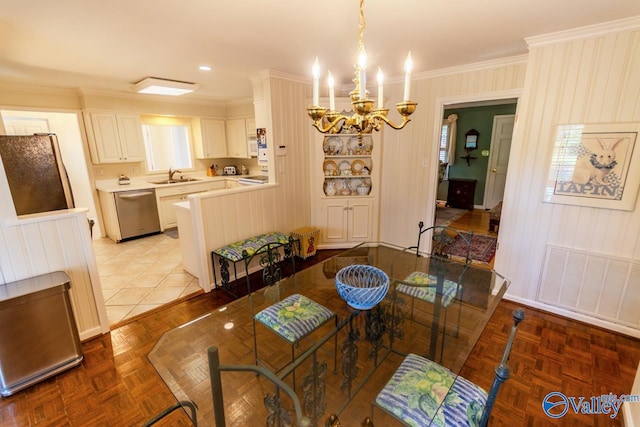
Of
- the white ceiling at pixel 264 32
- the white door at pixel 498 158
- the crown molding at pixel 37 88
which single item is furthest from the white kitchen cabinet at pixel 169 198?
the white door at pixel 498 158

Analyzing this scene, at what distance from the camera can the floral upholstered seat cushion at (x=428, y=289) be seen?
2031mm

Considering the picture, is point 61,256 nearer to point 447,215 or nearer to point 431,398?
point 431,398

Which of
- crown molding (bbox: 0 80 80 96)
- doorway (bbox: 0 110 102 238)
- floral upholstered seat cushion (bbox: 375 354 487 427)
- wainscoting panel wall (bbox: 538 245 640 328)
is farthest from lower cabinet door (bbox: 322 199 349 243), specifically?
crown molding (bbox: 0 80 80 96)

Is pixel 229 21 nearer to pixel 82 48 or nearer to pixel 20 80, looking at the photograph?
pixel 82 48

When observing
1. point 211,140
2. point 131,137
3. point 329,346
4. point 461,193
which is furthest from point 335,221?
point 461,193

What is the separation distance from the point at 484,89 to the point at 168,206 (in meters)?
4.90

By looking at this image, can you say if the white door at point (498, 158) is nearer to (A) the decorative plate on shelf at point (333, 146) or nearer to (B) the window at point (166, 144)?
(A) the decorative plate on shelf at point (333, 146)

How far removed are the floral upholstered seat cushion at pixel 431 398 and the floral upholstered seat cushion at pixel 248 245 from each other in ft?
6.43

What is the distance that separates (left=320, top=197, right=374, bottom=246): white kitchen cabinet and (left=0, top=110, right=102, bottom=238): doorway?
3.64 metres

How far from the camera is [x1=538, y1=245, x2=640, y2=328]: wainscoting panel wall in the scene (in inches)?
88.1

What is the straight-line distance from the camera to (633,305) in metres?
2.23

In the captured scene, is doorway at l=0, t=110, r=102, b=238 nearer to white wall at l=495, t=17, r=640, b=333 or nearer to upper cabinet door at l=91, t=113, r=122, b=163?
upper cabinet door at l=91, t=113, r=122, b=163

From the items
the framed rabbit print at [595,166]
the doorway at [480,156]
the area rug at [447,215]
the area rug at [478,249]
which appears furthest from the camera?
the doorway at [480,156]

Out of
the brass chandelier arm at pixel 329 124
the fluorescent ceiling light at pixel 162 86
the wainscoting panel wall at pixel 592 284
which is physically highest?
the fluorescent ceiling light at pixel 162 86
